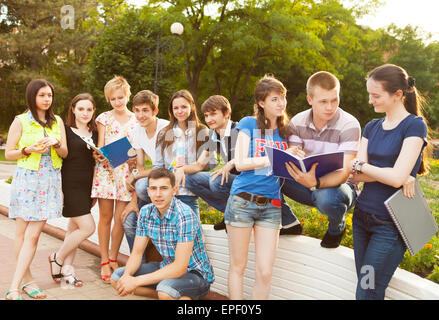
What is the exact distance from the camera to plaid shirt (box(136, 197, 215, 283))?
3.15 m

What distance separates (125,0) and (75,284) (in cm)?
2018

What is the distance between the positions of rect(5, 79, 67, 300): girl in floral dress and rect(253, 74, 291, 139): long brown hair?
1.94 metres

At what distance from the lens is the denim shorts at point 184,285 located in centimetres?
312

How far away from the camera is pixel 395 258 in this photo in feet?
7.98

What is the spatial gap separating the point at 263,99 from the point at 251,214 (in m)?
0.86


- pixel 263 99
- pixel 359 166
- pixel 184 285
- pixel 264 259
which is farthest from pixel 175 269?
pixel 359 166

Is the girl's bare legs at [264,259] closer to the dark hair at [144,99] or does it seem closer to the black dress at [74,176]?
the dark hair at [144,99]

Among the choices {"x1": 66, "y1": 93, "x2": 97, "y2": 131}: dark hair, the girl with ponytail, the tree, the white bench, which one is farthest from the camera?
the tree

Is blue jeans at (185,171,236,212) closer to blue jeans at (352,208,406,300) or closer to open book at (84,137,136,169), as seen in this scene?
open book at (84,137,136,169)

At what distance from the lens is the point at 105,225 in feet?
14.4

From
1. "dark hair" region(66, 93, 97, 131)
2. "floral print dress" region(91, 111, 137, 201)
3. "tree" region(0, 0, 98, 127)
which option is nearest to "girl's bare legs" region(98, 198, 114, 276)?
"floral print dress" region(91, 111, 137, 201)

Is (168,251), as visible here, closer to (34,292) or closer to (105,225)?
(105,225)

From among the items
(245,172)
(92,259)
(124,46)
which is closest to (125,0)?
(124,46)

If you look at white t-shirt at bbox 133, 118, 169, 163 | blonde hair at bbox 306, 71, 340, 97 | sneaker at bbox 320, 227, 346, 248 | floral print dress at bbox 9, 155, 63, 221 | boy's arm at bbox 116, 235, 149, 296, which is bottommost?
boy's arm at bbox 116, 235, 149, 296
